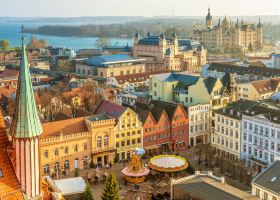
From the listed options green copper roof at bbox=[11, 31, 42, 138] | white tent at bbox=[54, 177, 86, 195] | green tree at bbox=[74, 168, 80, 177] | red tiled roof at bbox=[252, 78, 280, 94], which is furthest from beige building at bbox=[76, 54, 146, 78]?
green copper roof at bbox=[11, 31, 42, 138]

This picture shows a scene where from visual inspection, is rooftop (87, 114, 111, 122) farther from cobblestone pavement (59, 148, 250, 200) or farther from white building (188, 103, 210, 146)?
white building (188, 103, 210, 146)

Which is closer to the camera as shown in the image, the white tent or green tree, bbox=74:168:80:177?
the white tent

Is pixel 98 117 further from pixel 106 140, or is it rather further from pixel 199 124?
pixel 199 124

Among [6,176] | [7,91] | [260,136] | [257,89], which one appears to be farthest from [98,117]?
[6,176]

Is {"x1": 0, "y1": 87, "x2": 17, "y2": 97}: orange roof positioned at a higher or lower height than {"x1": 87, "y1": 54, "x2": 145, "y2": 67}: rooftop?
lower

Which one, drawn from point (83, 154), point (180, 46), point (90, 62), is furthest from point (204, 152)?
point (180, 46)
